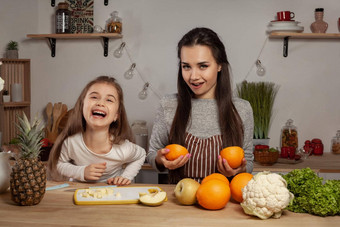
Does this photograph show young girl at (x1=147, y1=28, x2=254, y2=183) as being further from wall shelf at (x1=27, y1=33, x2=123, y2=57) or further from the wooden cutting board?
wall shelf at (x1=27, y1=33, x2=123, y2=57)

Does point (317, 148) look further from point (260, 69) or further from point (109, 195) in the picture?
point (109, 195)

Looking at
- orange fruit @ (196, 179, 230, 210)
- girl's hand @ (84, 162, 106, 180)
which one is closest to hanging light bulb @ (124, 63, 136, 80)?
girl's hand @ (84, 162, 106, 180)

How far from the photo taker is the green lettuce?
1199mm

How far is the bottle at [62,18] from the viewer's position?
341 centimetres

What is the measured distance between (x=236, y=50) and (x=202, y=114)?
5.28 feet

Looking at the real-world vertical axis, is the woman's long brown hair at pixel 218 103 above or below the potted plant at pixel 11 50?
below

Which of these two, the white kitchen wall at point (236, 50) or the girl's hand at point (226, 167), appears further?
the white kitchen wall at point (236, 50)

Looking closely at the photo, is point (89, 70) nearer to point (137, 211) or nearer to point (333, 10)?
point (333, 10)

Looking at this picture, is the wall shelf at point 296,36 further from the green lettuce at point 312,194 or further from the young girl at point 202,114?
the green lettuce at point 312,194

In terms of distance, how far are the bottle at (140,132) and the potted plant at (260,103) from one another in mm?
773

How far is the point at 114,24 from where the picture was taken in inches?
131

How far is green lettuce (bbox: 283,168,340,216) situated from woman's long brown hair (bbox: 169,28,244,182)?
0.54m

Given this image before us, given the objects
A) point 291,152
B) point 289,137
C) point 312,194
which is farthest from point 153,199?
point 289,137

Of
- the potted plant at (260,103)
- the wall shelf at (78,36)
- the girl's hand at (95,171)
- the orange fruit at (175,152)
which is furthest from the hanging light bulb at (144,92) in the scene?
the orange fruit at (175,152)
